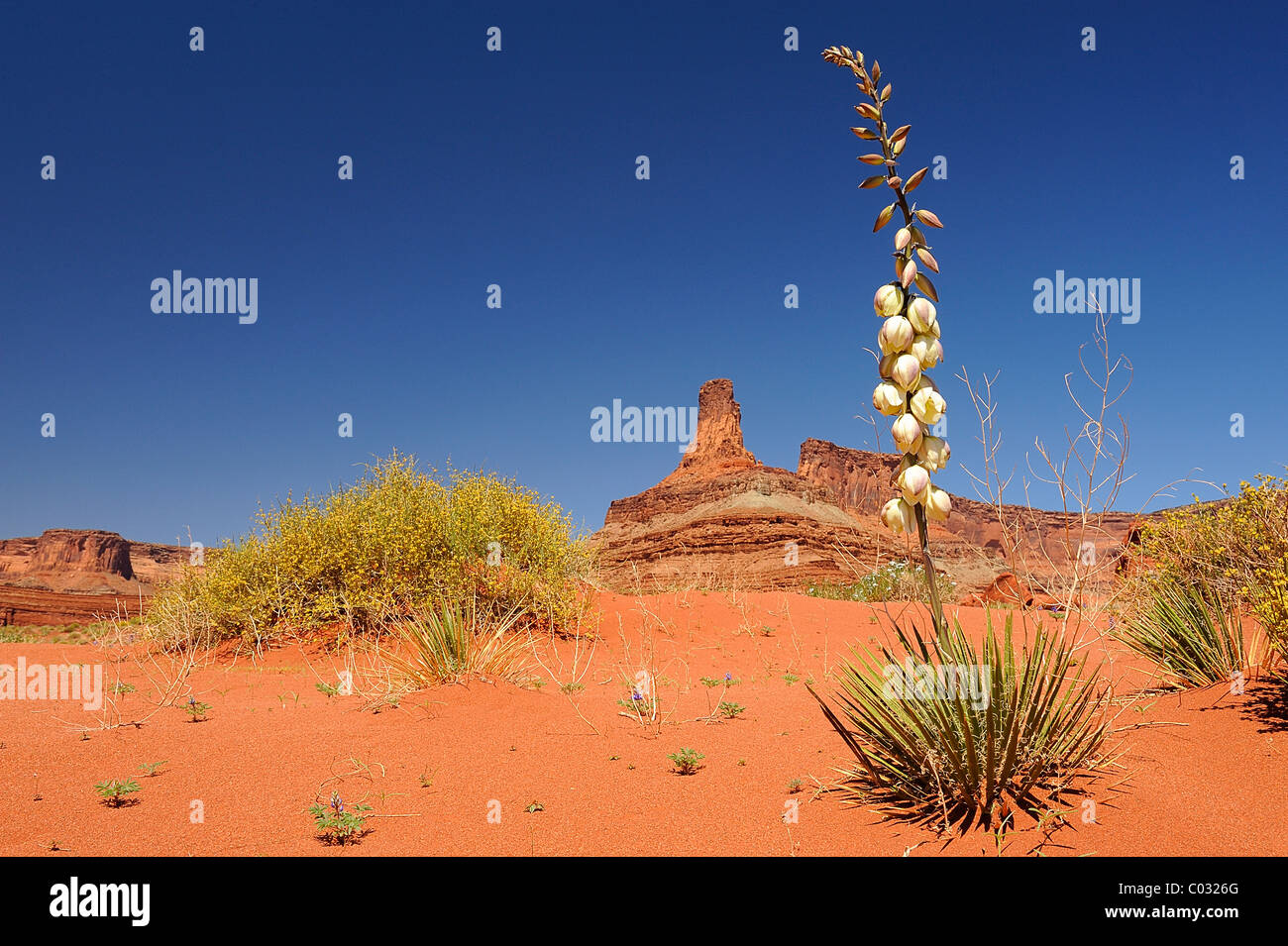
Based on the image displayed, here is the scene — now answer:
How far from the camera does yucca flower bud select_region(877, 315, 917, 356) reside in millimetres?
2973

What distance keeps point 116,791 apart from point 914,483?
172 inches

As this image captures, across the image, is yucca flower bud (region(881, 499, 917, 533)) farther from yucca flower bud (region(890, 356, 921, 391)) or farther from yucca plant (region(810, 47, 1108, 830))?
yucca flower bud (region(890, 356, 921, 391))

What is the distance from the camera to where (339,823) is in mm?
→ 3391

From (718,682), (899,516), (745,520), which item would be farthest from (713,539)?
(899,516)

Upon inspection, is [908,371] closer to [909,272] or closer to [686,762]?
[909,272]

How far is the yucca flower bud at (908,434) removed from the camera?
2.92 m

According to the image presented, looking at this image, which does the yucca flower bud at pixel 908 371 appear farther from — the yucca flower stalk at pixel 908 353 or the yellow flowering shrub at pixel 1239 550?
the yellow flowering shrub at pixel 1239 550

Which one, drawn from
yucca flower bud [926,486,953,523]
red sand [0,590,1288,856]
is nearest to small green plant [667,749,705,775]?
red sand [0,590,1288,856]

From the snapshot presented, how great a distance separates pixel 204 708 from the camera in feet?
20.7

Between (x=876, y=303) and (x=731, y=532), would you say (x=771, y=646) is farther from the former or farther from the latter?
(x=731, y=532)

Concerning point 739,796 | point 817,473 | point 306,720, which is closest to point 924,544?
point 739,796

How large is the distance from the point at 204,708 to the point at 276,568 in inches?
194
